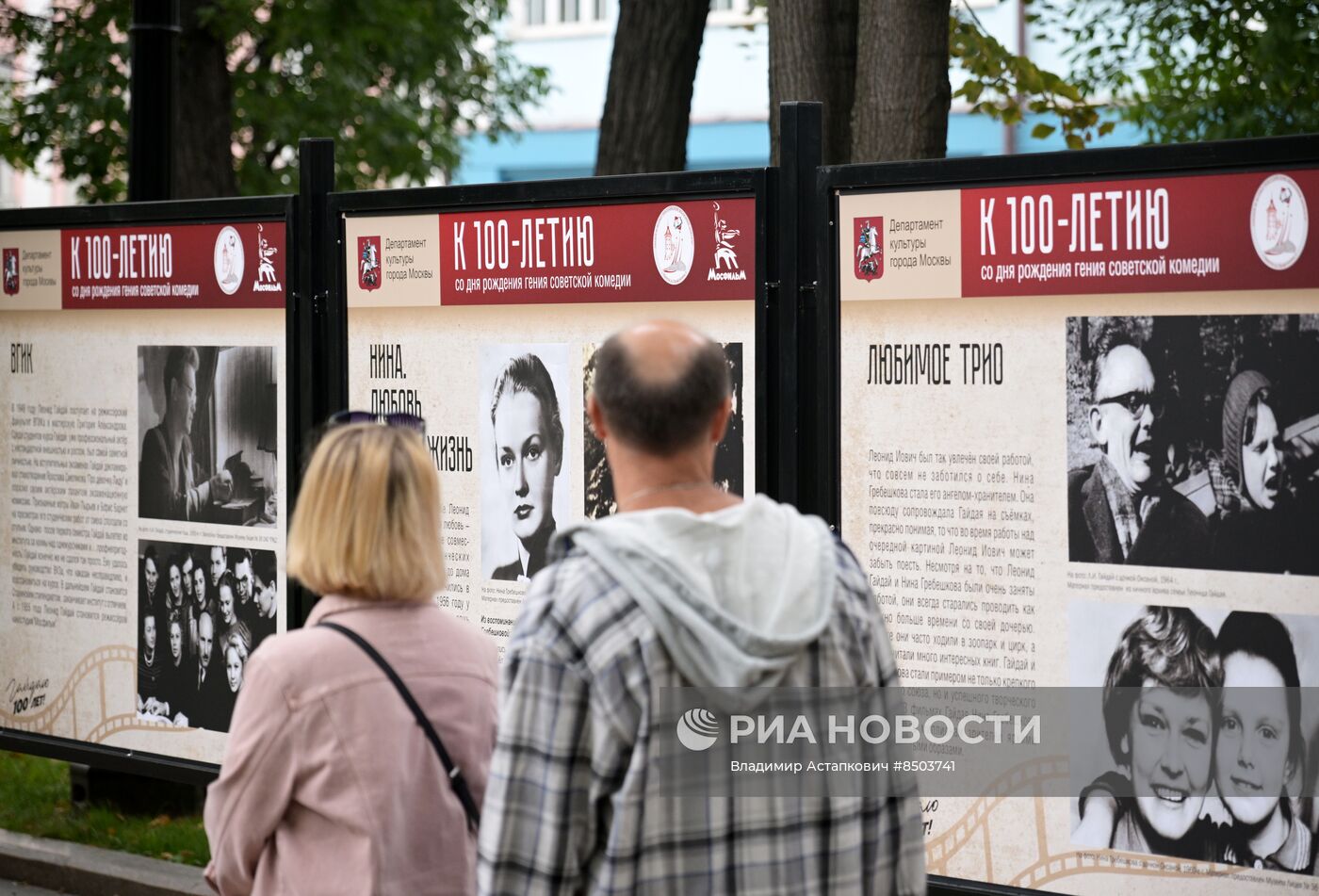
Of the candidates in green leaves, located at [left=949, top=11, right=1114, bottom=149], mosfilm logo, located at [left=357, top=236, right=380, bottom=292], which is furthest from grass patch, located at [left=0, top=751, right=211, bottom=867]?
green leaves, located at [left=949, top=11, right=1114, bottom=149]

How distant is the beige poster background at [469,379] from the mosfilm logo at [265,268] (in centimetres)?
36

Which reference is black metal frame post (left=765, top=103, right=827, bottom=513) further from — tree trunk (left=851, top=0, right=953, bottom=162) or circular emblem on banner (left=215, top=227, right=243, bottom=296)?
circular emblem on banner (left=215, top=227, right=243, bottom=296)

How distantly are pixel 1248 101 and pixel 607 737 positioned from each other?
13.0 meters

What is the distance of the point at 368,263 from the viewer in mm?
5426

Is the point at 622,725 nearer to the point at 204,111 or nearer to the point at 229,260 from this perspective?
the point at 229,260

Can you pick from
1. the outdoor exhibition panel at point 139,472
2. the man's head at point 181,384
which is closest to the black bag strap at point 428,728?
the outdoor exhibition panel at point 139,472

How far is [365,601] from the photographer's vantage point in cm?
290

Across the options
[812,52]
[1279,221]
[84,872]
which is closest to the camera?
[1279,221]

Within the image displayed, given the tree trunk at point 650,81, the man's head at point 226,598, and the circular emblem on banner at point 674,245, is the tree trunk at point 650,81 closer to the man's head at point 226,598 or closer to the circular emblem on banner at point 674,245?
the man's head at point 226,598

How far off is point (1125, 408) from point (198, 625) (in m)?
3.35

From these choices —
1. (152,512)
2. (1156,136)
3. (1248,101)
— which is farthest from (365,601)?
(1156,136)

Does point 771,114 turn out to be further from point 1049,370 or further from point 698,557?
point 698,557

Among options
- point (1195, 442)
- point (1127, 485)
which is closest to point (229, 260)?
point (1127, 485)

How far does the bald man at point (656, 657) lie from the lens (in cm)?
232
